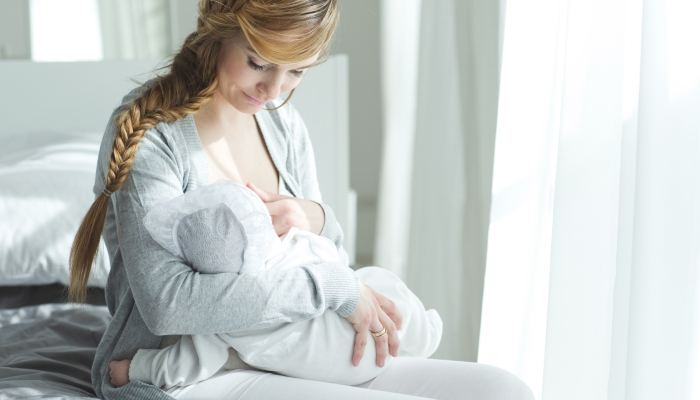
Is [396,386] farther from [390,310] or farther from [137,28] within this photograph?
[137,28]

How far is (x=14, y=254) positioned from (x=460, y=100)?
4.52ft

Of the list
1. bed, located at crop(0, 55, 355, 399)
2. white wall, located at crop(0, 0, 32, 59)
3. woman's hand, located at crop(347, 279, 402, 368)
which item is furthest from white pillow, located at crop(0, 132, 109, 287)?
woman's hand, located at crop(347, 279, 402, 368)

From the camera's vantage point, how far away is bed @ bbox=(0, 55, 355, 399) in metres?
1.32

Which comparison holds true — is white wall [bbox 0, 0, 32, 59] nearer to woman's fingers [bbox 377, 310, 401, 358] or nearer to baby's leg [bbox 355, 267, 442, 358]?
baby's leg [bbox 355, 267, 442, 358]

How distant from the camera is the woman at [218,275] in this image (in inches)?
38.4

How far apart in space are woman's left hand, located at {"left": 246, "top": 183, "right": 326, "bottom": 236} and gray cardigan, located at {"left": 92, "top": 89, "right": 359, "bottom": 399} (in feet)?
0.34

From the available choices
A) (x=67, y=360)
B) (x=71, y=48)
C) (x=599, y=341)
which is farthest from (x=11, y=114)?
(x=599, y=341)

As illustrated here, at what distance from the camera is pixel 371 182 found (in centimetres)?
335

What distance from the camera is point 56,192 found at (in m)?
1.70

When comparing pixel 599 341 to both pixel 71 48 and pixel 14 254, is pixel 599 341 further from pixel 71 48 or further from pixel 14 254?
pixel 71 48

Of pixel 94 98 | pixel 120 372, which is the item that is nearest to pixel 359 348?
pixel 120 372

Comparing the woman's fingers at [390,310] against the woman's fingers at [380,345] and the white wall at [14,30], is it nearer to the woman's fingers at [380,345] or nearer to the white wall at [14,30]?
the woman's fingers at [380,345]

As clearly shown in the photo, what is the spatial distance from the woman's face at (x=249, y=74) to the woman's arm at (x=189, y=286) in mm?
180

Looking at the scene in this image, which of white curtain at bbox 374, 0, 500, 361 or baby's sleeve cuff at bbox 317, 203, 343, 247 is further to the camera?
white curtain at bbox 374, 0, 500, 361
